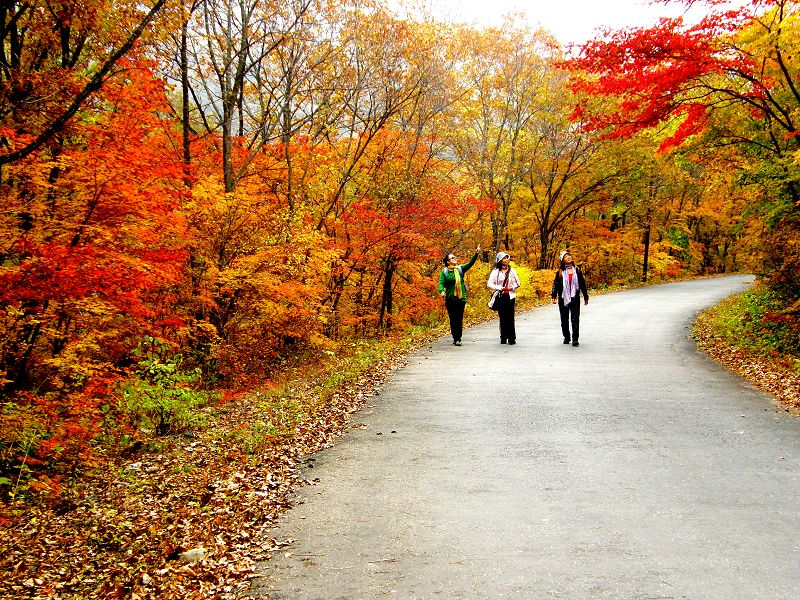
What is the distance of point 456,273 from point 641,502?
899 centimetres

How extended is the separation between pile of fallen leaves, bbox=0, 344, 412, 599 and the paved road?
309 mm

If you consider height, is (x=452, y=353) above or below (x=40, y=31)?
below

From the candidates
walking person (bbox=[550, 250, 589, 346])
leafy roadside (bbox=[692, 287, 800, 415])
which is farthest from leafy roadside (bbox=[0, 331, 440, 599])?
leafy roadside (bbox=[692, 287, 800, 415])

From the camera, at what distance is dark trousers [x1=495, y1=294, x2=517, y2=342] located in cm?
1347

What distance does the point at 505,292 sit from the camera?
13406 millimetres

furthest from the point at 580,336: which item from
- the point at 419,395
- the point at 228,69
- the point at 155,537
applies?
the point at 155,537

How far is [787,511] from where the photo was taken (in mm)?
4629

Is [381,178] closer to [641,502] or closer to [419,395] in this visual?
[419,395]

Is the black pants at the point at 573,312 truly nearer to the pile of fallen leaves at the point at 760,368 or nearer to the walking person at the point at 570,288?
the walking person at the point at 570,288

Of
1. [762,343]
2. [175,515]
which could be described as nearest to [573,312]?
[762,343]

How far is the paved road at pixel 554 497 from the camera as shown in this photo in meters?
3.72

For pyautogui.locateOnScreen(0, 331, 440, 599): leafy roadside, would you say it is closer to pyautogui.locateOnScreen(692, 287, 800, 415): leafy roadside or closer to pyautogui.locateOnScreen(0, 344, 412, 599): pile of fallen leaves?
pyautogui.locateOnScreen(0, 344, 412, 599): pile of fallen leaves

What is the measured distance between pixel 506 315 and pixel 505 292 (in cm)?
57

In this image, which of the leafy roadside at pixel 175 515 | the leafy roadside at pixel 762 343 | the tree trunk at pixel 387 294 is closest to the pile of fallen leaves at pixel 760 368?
the leafy roadside at pixel 762 343
